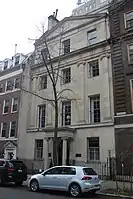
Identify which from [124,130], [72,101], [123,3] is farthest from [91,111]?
[123,3]

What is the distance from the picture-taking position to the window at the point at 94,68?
2398 cm

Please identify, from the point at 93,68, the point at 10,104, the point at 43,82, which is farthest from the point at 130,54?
the point at 10,104

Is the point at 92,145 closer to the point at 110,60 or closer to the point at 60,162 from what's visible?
the point at 60,162

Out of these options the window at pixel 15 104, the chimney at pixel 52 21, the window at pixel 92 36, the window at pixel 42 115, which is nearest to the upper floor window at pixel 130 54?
the window at pixel 92 36

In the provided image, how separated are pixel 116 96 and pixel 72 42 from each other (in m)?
9.47

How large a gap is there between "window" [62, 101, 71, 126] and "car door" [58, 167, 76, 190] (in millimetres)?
10713

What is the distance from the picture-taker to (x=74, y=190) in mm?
12914

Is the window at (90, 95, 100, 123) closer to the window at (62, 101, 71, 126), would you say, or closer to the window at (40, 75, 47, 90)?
the window at (62, 101, 71, 126)

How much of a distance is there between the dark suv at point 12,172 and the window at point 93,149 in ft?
22.5

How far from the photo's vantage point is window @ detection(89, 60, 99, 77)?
2398cm

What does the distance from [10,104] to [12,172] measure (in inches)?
616

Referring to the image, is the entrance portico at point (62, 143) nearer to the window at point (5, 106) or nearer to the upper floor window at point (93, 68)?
the upper floor window at point (93, 68)

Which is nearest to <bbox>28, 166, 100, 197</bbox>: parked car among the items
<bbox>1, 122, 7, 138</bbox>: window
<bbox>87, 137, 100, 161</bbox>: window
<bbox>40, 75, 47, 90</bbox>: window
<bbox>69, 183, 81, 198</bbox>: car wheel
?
<bbox>69, 183, 81, 198</bbox>: car wheel

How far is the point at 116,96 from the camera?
68.7 ft
